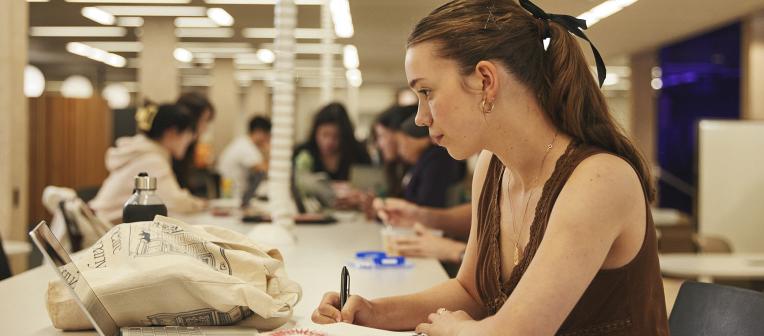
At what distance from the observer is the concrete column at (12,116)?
4.78 metres

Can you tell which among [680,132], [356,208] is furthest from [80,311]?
[680,132]

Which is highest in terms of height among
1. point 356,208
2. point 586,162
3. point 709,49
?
point 709,49

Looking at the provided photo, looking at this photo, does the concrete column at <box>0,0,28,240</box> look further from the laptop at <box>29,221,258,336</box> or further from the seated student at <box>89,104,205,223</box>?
the laptop at <box>29,221,258,336</box>

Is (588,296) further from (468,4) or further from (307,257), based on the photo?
(307,257)

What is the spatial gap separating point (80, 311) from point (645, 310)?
39.8 inches

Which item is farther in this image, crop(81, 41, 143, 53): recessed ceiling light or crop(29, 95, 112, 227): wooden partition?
crop(81, 41, 143, 53): recessed ceiling light

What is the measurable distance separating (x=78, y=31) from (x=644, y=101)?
30.3 ft

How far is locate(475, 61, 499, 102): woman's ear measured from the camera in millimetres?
1387

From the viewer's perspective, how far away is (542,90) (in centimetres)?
143

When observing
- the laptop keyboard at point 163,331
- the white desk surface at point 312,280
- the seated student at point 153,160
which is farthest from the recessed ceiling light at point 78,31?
the laptop keyboard at point 163,331

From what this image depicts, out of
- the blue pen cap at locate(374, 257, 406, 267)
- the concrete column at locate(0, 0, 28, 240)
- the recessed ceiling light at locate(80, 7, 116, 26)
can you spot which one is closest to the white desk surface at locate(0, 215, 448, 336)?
→ the blue pen cap at locate(374, 257, 406, 267)

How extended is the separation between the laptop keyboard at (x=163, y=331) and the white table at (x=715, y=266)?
283 cm

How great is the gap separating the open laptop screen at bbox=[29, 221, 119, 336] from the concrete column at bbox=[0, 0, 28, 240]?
13.0 feet

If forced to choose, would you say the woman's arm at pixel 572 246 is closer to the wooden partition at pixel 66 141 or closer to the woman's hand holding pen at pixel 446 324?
the woman's hand holding pen at pixel 446 324
